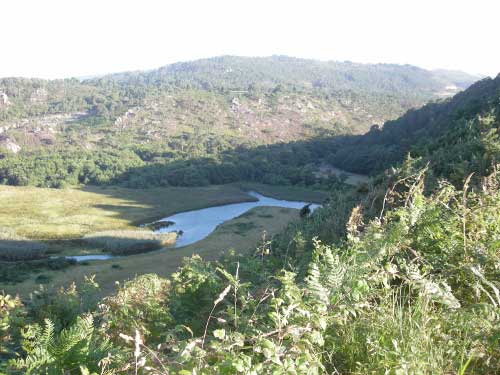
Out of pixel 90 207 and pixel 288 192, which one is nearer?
pixel 90 207

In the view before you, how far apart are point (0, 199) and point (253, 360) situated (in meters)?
109

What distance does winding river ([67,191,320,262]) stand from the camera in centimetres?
7337

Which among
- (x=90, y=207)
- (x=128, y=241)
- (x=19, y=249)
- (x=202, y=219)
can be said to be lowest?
(x=202, y=219)

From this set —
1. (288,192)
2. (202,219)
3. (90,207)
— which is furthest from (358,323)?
(288,192)

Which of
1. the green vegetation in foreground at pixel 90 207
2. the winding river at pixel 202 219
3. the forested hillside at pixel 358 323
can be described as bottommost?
the winding river at pixel 202 219

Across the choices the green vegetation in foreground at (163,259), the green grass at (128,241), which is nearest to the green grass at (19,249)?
the green grass at (128,241)

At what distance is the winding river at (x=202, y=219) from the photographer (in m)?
73.4

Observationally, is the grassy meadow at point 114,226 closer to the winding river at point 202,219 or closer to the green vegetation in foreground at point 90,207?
the green vegetation in foreground at point 90,207

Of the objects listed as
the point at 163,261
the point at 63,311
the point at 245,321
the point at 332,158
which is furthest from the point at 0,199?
the point at 332,158

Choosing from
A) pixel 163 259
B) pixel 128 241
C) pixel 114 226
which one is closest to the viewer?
pixel 163 259

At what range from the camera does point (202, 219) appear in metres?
94.6

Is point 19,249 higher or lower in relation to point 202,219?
higher

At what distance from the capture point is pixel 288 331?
10.8 ft

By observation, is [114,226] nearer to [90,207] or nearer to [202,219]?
[90,207]
